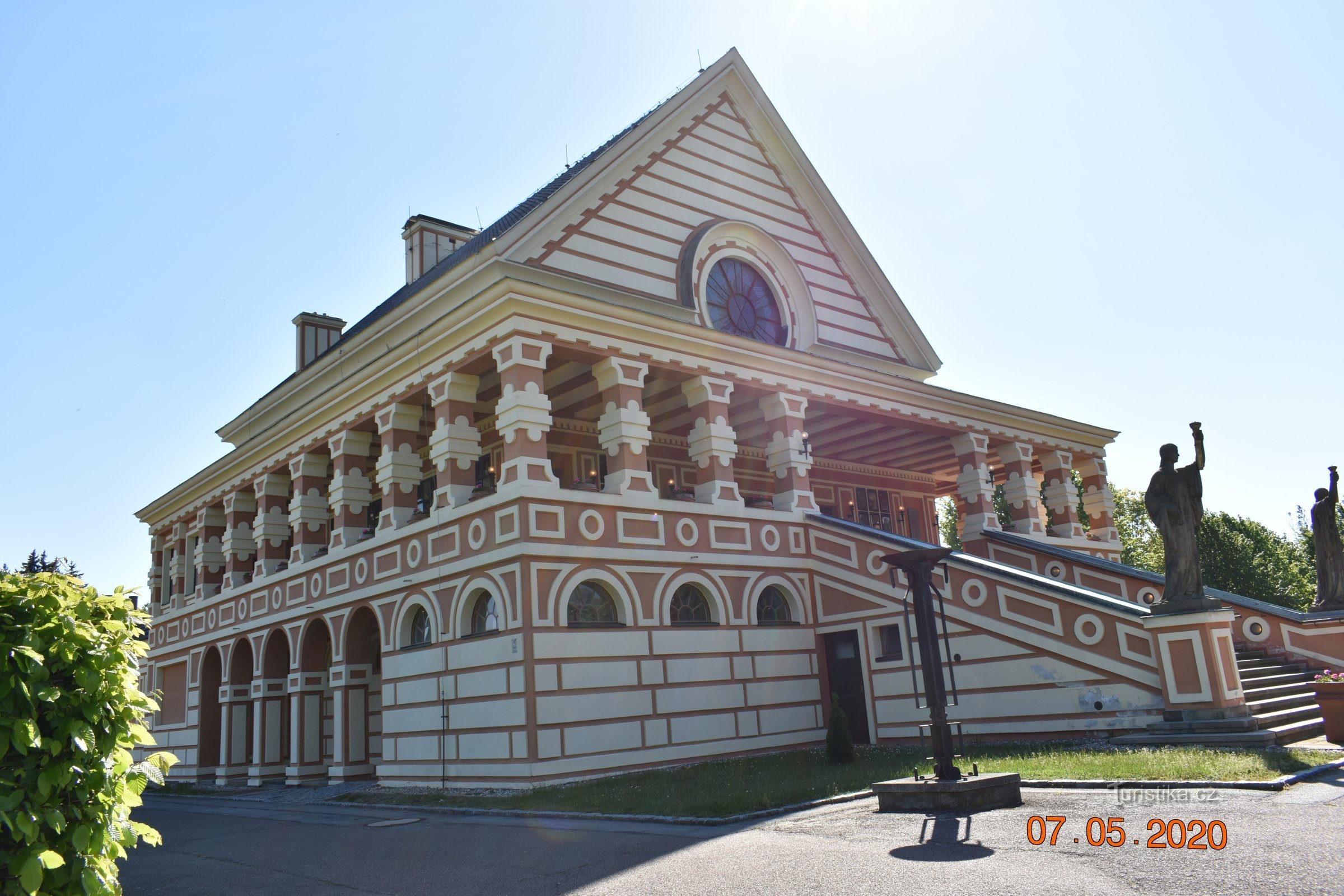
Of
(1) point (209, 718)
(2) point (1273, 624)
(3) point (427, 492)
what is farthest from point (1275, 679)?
(1) point (209, 718)

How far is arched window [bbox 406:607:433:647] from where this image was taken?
19188 millimetres

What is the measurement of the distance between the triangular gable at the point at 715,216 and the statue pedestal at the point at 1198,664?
12326mm

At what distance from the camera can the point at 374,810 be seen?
54.3 feet

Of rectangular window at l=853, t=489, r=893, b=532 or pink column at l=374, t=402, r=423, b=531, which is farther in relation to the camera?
rectangular window at l=853, t=489, r=893, b=532

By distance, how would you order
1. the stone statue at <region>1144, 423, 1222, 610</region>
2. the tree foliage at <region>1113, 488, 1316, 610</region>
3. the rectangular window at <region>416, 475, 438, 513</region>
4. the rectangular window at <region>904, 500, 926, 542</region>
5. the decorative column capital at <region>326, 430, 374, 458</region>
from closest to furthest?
the stone statue at <region>1144, 423, 1222, 610</region> < the decorative column capital at <region>326, 430, 374, 458</region> < the rectangular window at <region>416, 475, 438, 513</region> < the rectangular window at <region>904, 500, 926, 542</region> < the tree foliage at <region>1113, 488, 1316, 610</region>

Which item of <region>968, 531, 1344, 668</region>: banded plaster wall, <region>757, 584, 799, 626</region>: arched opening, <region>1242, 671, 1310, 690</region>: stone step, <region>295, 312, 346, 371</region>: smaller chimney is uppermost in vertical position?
<region>295, 312, 346, 371</region>: smaller chimney

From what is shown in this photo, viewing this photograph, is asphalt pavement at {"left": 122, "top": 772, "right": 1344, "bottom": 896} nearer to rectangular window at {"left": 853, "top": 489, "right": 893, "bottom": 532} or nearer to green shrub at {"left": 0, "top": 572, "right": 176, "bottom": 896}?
green shrub at {"left": 0, "top": 572, "right": 176, "bottom": 896}

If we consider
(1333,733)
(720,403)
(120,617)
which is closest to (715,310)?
(720,403)

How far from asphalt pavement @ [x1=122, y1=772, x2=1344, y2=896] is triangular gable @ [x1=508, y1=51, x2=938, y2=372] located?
41.0 ft

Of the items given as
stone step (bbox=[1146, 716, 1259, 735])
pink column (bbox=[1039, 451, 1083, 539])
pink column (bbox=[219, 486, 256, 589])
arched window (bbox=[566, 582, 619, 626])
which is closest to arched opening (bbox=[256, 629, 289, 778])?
pink column (bbox=[219, 486, 256, 589])

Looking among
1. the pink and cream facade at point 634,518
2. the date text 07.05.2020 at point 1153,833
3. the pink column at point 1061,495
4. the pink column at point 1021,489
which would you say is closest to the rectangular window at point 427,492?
the pink and cream facade at point 634,518

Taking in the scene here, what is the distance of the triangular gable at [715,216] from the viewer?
21312 mm

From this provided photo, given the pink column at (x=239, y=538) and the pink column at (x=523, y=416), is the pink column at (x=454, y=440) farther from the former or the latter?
the pink column at (x=239, y=538)

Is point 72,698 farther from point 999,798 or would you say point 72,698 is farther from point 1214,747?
point 1214,747
